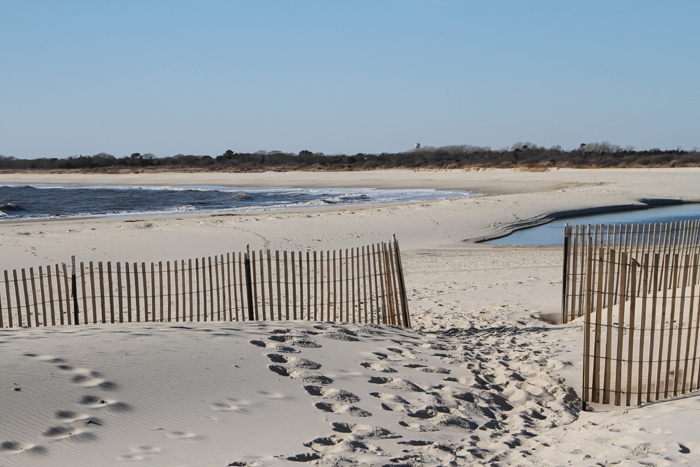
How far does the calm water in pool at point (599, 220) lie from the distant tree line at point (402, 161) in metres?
29.3

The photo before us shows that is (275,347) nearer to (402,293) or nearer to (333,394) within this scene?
(333,394)

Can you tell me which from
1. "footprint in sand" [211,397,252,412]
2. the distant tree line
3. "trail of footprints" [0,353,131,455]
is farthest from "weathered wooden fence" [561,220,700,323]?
the distant tree line

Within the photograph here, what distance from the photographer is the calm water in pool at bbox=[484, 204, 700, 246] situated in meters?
17.4

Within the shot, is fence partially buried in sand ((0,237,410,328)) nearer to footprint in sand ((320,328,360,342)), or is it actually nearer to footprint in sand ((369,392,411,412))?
footprint in sand ((320,328,360,342))

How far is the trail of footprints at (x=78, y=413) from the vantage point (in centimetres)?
323

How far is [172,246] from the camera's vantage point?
46.3 ft

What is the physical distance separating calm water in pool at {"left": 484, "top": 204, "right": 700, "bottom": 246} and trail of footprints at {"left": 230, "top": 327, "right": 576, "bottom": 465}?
11.5 metres

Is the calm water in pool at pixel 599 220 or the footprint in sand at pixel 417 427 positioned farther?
the calm water in pool at pixel 599 220

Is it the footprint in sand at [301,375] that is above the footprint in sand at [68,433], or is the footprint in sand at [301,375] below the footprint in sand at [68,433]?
below

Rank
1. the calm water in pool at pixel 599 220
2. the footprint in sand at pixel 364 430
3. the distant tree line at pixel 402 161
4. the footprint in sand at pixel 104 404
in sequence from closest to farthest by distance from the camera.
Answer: the footprint in sand at pixel 104 404 < the footprint in sand at pixel 364 430 < the calm water in pool at pixel 599 220 < the distant tree line at pixel 402 161

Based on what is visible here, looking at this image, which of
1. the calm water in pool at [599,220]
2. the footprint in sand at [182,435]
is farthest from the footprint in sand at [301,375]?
the calm water in pool at [599,220]

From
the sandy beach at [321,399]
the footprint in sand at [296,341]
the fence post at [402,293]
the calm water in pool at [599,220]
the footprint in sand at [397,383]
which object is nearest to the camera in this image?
the sandy beach at [321,399]

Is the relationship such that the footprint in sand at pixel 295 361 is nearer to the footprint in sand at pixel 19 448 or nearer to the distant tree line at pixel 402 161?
the footprint in sand at pixel 19 448

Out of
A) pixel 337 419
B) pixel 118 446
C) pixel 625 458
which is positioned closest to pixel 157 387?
pixel 118 446
